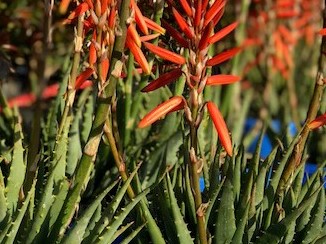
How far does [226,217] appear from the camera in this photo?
4.73ft

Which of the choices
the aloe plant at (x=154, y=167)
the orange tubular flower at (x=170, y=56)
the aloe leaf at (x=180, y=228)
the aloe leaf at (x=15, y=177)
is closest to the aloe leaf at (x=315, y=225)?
the aloe plant at (x=154, y=167)

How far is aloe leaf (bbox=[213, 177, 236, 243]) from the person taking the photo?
4.70ft

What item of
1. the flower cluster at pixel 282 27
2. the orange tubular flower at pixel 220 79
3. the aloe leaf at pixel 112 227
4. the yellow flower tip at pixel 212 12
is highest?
the yellow flower tip at pixel 212 12

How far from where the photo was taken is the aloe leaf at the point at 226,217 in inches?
56.4

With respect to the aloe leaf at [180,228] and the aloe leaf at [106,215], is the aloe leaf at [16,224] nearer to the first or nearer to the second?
the aloe leaf at [106,215]

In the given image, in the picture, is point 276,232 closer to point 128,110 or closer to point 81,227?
point 81,227

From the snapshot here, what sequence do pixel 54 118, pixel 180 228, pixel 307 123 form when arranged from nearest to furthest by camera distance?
pixel 180 228 → pixel 307 123 → pixel 54 118

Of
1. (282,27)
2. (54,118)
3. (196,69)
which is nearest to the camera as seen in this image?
(196,69)

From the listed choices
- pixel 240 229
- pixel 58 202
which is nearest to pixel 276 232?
pixel 240 229

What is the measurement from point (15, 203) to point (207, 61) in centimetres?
48

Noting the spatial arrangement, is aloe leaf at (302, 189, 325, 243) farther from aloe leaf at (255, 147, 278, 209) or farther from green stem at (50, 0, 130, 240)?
green stem at (50, 0, 130, 240)

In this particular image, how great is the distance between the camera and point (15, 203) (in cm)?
147

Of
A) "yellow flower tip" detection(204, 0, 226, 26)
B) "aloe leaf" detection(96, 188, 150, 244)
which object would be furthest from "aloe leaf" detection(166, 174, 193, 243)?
"yellow flower tip" detection(204, 0, 226, 26)

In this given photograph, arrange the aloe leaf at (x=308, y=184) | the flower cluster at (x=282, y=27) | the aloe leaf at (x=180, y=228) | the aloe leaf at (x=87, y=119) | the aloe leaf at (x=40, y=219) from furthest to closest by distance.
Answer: the flower cluster at (x=282, y=27) → the aloe leaf at (x=87, y=119) → the aloe leaf at (x=308, y=184) → the aloe leaf at (x=180, y=228) → the aloe leaf at (x=40, y=219)
